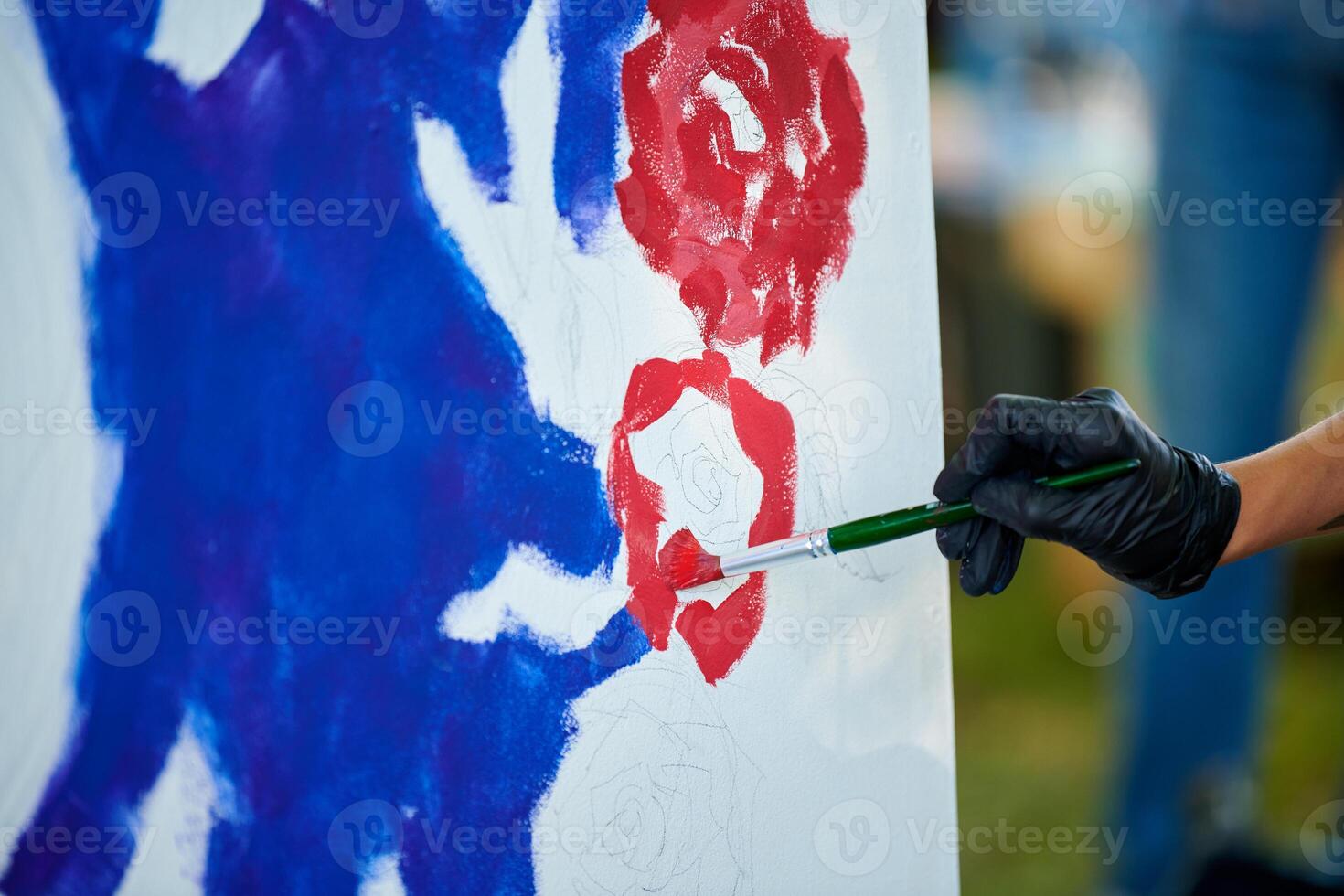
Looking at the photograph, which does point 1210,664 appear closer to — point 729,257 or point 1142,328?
point 1142,328

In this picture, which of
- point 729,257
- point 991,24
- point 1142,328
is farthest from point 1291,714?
point 729,257

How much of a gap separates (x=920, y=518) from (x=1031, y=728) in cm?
66

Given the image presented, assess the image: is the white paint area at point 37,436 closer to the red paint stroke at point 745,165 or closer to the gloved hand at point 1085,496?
the red paint stroke at point 745,165

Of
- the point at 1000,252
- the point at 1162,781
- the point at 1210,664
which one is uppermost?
the point at 1000,252

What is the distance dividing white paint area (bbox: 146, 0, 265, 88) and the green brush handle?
56 cm

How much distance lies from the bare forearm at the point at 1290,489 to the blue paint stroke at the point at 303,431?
0.63 m

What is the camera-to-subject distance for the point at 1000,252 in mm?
1201

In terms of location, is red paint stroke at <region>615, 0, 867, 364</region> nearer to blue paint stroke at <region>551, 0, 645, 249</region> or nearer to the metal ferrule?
blue paint stroke at <region>551, 0, 645, 249</region>

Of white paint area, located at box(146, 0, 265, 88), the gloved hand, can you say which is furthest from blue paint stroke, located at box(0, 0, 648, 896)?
the gloved hand

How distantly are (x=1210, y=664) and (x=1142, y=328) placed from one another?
466mm

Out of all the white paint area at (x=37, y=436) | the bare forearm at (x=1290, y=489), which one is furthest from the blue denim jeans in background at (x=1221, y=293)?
the white paint area at (x=37, y=436)

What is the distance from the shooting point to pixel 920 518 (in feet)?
2.30

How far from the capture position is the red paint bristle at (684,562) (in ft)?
2.43

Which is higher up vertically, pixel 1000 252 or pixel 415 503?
pixel 1000 252
